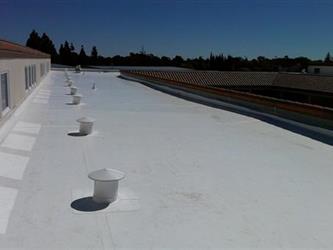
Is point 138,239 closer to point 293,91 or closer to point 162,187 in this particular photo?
point 162,187

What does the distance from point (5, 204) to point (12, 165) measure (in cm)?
155

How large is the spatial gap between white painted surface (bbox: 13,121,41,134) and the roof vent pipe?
3.19 feet

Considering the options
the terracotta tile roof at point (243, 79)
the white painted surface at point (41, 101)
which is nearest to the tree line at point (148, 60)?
the terracotta tile roof at point (243, 79)

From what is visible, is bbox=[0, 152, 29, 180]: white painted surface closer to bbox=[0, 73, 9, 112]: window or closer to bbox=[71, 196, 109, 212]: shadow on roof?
bbox=[71, 196, 109, 212]: shadow on roof

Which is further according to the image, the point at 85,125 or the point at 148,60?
the point at 148,60

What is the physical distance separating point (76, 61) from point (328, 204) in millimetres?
67392

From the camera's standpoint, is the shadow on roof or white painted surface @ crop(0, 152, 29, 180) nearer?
the shadow on roof

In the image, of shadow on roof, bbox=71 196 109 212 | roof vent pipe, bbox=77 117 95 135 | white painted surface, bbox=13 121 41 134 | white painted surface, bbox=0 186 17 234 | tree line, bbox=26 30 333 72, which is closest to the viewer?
white painted surface, bbox=0 186 17 234

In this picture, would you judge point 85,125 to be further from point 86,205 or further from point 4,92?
point 86,205

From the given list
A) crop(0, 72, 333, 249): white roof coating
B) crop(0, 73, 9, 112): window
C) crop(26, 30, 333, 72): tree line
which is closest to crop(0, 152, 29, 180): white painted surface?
crop(0, 72, 333, 249): white roof coating

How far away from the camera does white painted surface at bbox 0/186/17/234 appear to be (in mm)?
3770

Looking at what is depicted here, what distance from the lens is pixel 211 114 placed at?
12.4 metres

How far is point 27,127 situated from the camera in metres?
8.84

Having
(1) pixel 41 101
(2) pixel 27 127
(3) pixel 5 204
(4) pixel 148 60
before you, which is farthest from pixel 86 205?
(4) pixel 148 60
